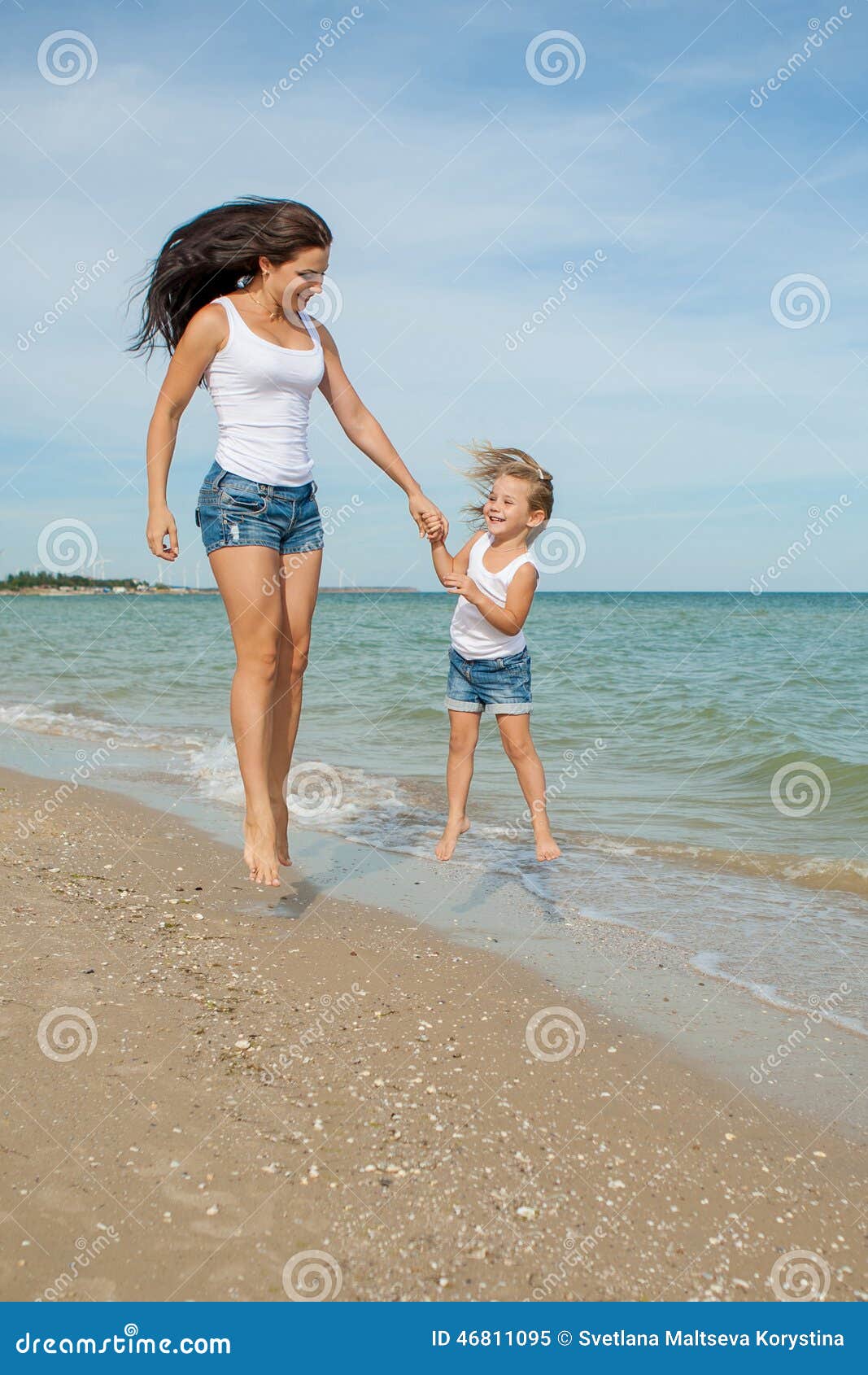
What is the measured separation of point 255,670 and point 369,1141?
1874 mm

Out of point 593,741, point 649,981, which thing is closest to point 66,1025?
point 649,981

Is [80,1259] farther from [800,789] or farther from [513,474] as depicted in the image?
[800,789]

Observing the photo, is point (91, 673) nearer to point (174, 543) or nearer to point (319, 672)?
point (319, 672)

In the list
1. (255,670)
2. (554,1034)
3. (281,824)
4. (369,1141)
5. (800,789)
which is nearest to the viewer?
(369,1141)

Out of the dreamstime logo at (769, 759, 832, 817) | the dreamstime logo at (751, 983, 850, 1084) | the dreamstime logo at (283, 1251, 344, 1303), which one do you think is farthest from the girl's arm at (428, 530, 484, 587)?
the dreamstime logo at (769, 759, 832, 817)

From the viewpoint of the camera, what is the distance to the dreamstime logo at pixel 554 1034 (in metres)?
3.13

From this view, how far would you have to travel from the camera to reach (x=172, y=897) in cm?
463

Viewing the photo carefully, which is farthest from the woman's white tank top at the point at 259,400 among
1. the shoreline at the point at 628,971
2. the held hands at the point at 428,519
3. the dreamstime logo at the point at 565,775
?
the dreamstime logo at the point at 565,775

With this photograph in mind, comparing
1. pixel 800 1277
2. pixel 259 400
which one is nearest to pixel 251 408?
pixel 259 400

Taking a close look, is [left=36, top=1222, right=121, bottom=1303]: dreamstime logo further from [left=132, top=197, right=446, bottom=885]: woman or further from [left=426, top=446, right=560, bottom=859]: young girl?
[left=426, top=446, right=560, bottom=859]: young girl

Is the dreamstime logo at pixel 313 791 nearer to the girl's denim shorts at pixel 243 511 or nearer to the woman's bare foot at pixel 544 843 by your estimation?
the woman's bare foot at pixel 544 843

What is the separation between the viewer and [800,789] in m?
8.09

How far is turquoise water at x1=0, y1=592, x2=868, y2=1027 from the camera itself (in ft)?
16.1

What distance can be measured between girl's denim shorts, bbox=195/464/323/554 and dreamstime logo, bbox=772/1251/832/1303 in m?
2.69
